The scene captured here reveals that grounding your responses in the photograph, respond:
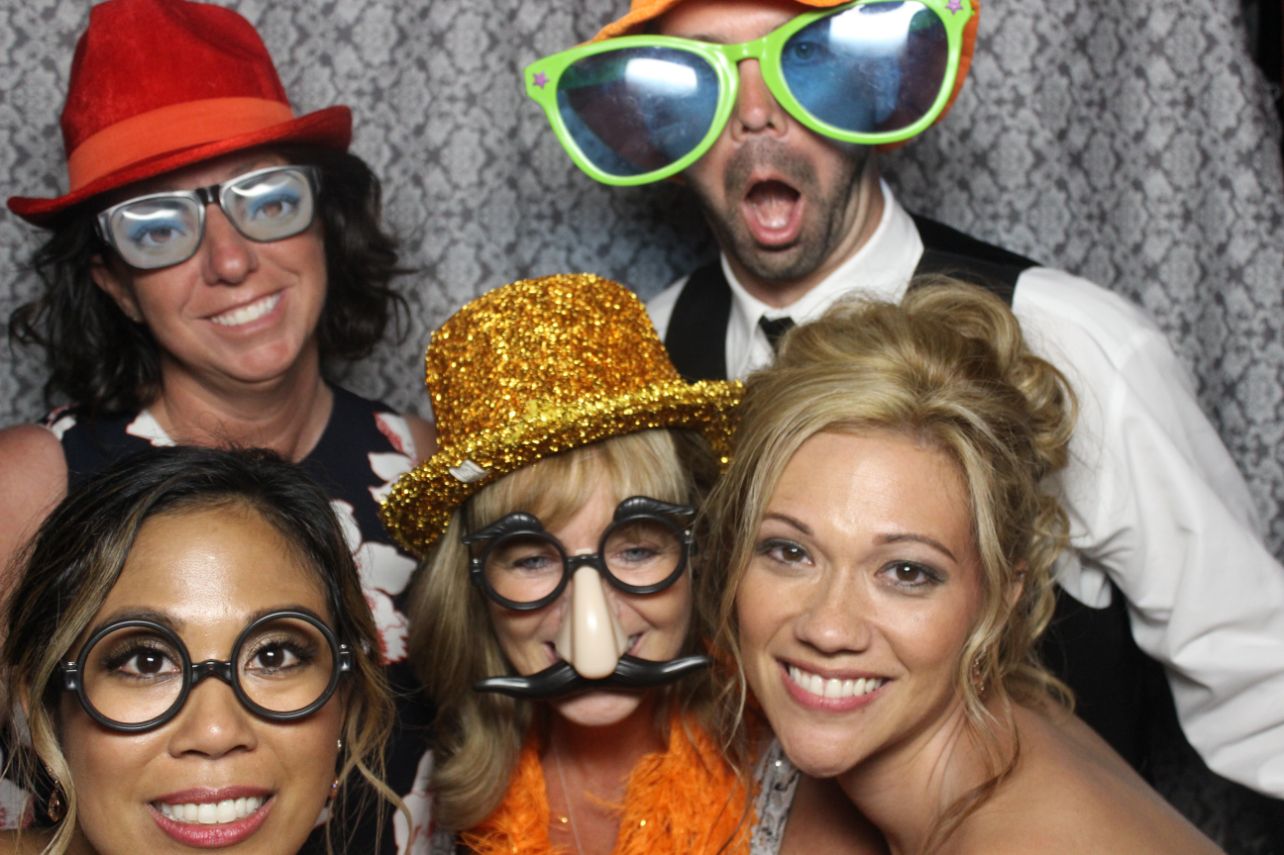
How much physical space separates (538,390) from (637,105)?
70 cm

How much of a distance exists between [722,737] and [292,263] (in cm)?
111

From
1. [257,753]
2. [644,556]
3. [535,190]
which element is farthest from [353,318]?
[257,753]

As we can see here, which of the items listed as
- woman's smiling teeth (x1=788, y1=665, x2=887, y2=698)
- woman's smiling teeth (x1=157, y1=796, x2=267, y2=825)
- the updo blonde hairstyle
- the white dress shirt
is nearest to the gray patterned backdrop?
the white dress shirt

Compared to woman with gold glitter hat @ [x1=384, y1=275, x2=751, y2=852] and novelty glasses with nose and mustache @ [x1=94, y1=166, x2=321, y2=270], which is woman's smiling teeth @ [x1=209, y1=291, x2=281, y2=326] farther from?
woman with gold glitter hat @ [x1=384, y1=275, x2=751, y2=852]

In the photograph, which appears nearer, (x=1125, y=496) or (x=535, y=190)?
(x=1125, y=496)

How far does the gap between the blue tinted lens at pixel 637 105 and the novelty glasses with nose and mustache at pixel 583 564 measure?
30.0 inches

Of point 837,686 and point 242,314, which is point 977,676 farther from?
point 242,314

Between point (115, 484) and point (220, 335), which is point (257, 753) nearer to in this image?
point (115, 484)

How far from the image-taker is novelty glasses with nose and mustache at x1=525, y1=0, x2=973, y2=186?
2.38 metres

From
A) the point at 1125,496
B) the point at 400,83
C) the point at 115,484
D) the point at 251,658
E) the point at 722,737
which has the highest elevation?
the point at 400,83

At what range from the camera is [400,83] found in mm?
3074

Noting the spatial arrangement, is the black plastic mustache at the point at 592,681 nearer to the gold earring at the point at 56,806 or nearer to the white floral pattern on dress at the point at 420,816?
the white floral pattern on dress at the point at 420,816

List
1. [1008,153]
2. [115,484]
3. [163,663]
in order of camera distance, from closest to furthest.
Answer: [163,663]
[115,484]
[1008,153]

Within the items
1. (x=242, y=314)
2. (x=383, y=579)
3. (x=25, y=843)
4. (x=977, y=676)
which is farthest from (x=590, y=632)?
(x=242, y=314)
